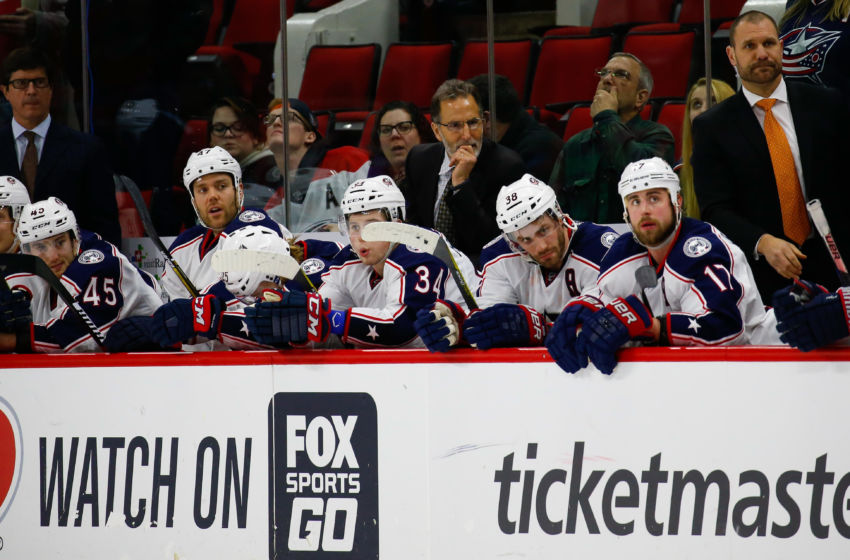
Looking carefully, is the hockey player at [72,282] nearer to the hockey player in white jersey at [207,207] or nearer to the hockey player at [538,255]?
the hockey player in white jersey at [207,207]

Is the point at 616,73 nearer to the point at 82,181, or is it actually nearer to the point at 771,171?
the point at 771,171

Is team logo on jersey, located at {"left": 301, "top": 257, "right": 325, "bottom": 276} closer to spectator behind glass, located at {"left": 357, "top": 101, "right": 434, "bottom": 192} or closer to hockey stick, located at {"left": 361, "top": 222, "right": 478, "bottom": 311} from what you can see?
spectator behind glass, located at {"left": 357, "top": 101, "right": 434, "bottom": 192}

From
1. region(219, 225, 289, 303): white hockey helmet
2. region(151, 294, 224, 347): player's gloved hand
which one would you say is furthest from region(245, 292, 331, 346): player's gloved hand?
region(219, 225, 289, 303): white hockey helmet

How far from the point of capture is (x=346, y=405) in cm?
322

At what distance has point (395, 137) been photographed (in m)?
5.02

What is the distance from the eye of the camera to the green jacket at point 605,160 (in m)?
4.61

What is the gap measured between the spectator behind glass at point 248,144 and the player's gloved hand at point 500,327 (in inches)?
93.7

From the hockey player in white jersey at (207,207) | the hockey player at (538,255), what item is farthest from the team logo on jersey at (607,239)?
the hockey player in white jersey at (207,207)

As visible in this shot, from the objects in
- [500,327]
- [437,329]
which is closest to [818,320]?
[500,327]

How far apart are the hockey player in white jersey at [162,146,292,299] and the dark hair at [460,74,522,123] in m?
1.21

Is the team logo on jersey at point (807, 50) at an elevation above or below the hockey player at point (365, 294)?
above

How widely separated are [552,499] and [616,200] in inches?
75.7

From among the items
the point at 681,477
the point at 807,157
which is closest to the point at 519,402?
the point at 681,477

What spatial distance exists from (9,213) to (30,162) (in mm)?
787
